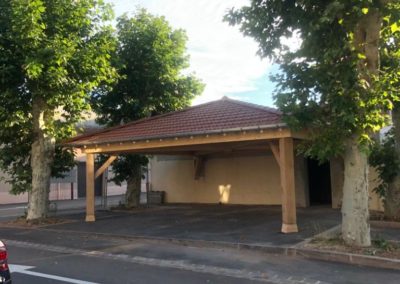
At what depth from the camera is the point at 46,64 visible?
14.6m

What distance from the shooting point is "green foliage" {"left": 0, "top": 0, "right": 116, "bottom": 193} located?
14.3m

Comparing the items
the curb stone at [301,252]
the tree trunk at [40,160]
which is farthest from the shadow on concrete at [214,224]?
the tree trunk at [40,160]

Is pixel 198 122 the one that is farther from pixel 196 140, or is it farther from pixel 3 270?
pixel 3 270

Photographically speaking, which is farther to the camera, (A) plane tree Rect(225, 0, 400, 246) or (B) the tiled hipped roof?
(B) the tiled hipped roof

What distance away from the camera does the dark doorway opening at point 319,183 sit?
1914 centimetres

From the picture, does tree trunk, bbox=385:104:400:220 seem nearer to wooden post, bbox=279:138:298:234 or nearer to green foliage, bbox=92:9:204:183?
wooden post, bbox=279:138:298:234

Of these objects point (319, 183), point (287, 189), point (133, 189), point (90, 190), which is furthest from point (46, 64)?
point (319, 183)

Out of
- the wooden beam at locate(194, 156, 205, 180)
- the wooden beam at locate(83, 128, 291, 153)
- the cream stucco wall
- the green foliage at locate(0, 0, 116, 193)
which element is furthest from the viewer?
the wooden beam at locate(194, 156, 205, 180)

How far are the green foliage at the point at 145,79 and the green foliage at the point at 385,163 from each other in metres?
9.34

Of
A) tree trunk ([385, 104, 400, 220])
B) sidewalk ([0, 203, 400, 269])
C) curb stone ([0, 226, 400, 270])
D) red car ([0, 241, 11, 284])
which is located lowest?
curb stone ([0, 226, 400, 270])

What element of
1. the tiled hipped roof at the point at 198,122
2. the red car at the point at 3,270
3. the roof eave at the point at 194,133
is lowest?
the red car at the point at 3,270

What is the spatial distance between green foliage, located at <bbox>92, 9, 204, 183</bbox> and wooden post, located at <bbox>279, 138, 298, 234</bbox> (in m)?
8.84

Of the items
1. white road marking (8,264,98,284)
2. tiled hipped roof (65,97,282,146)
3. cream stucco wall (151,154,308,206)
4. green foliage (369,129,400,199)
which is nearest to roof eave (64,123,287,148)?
tiled hipped roof (65,97,282,146)

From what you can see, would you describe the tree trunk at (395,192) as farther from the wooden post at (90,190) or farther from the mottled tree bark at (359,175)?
the wooden post at (90,190)
